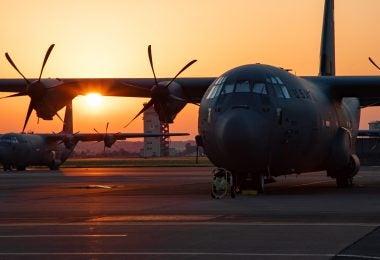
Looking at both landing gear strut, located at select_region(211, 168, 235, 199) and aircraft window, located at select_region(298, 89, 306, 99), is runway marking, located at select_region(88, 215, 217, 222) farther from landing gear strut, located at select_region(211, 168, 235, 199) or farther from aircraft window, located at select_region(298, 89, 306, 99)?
aircraft window, located at select_region(298, 89, 306, 99)

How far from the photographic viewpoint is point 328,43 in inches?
1447

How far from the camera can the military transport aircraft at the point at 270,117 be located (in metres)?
22.5

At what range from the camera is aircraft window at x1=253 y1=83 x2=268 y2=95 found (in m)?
23.3

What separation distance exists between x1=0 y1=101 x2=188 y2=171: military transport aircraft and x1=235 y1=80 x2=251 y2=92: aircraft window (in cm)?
4653

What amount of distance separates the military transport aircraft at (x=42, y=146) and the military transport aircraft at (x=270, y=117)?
35.3 meters

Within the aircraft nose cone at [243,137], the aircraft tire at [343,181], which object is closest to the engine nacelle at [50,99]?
the aircraft nose cone at [243,137]

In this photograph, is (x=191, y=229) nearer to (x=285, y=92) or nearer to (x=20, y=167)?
(x=285, y=92)

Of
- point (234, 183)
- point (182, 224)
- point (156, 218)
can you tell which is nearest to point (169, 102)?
point (234, 183)

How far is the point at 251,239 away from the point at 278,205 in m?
7.56

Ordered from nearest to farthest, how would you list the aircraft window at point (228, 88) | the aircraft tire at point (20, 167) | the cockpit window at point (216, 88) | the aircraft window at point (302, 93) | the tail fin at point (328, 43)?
1. the aircraft window at point (228, 88)
2. the cockpit window at point (216, 88)
3. the aircraft window at point (302, 93)
4. the tail fin at point (328, 43)
5. the aircraft tire at point (20, 167)

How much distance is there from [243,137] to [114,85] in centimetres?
1376

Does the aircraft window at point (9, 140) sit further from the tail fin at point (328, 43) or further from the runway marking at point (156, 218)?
the runway marking at point (156, 218)

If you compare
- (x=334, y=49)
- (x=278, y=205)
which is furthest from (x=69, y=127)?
(x=278, y=205)

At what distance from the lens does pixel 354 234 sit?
12594 mm
